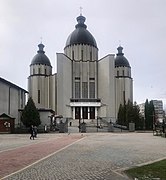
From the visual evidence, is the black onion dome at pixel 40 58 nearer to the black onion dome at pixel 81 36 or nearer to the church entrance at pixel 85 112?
the black onion dome at pixel 81 36

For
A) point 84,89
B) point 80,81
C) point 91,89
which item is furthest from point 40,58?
point 91,89

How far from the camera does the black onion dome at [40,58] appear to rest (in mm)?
101812

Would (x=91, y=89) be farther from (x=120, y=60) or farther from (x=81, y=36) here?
(x=120, y=60)

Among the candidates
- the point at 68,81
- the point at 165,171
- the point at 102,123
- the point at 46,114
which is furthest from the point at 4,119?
the point at 165,171

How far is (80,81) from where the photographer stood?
94.8 metres

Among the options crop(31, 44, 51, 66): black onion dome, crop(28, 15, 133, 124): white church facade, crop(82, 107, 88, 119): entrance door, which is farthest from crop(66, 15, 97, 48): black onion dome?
crop(82, 107, 88, 119): entrance door

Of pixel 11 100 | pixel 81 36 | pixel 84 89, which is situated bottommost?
pixel 11 100

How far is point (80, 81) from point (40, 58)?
1609cm

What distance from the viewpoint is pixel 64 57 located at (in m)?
89.6

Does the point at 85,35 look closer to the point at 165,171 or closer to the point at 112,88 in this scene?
the point at 112,88

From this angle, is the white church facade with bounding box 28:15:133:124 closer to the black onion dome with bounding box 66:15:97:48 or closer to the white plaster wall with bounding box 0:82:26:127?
the black onion dome with bounding box 66:15:97:48

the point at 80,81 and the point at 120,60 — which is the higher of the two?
the point at 120,60

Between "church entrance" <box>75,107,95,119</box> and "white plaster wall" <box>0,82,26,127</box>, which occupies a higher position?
"white plaster wall" <box>0,82,26,127</box>

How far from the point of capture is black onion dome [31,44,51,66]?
101812 millimetres
